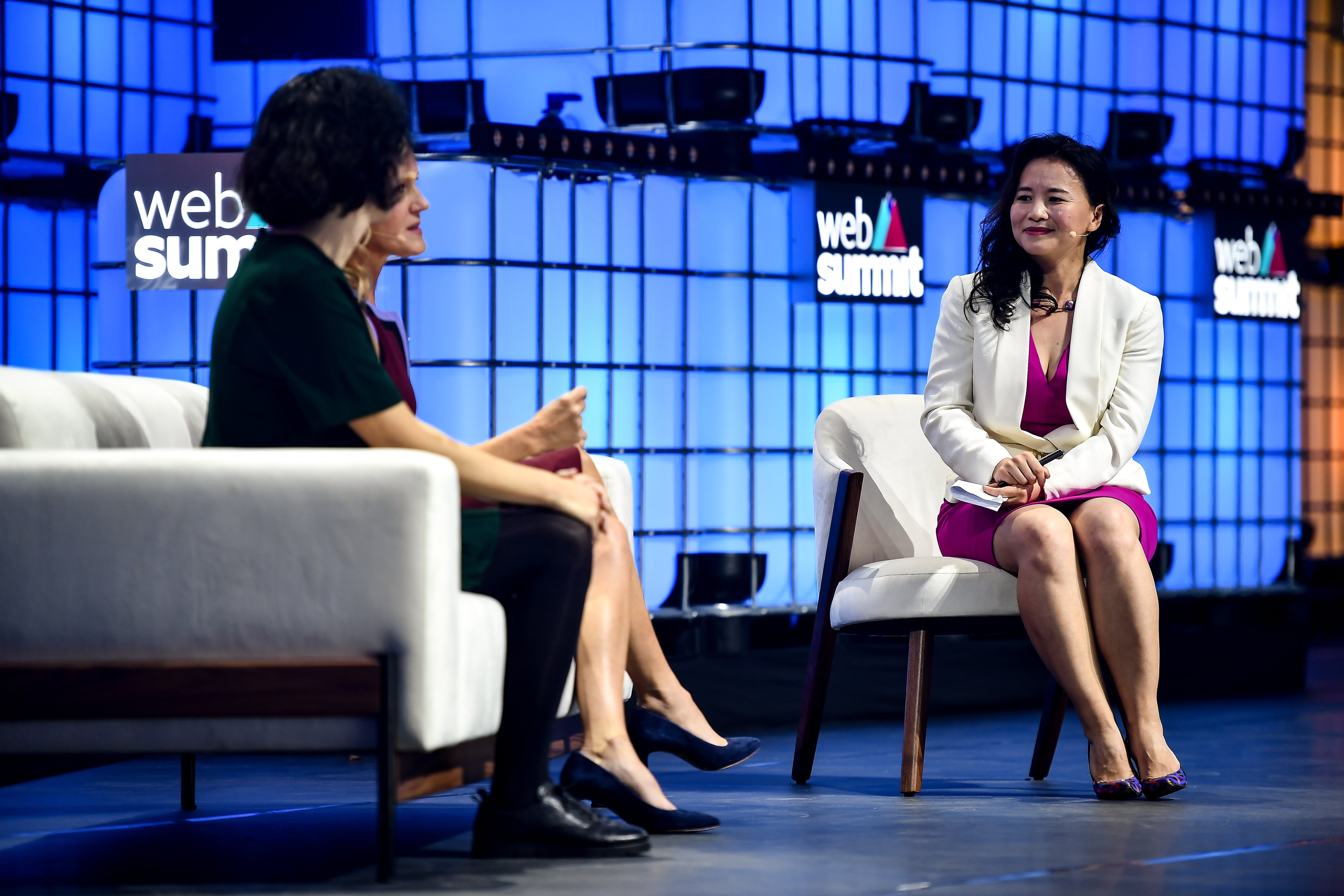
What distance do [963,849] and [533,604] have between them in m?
0.68

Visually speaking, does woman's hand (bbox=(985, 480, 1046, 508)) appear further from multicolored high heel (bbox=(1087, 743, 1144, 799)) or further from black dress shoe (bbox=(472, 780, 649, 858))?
black dress shoe (bbox=(472, 780, 649, 858))

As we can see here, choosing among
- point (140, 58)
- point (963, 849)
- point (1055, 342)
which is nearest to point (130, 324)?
point (140, 58)

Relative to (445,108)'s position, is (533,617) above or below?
below

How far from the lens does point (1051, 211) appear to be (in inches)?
125

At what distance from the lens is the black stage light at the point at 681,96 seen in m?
4.78

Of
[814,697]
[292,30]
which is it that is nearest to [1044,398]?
[814,697]

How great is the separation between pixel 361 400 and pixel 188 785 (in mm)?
1116

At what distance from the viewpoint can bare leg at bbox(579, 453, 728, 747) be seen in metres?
2.79

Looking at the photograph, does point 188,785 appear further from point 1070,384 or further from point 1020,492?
point 1070,384

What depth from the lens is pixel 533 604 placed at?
2.21m

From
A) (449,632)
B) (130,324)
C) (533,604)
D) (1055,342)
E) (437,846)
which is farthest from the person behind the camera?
(130,324)

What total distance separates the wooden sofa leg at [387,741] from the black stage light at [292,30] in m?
3.03

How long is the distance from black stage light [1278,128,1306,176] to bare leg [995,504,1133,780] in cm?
362

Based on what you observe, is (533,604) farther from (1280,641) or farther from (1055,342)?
(1280,641)
